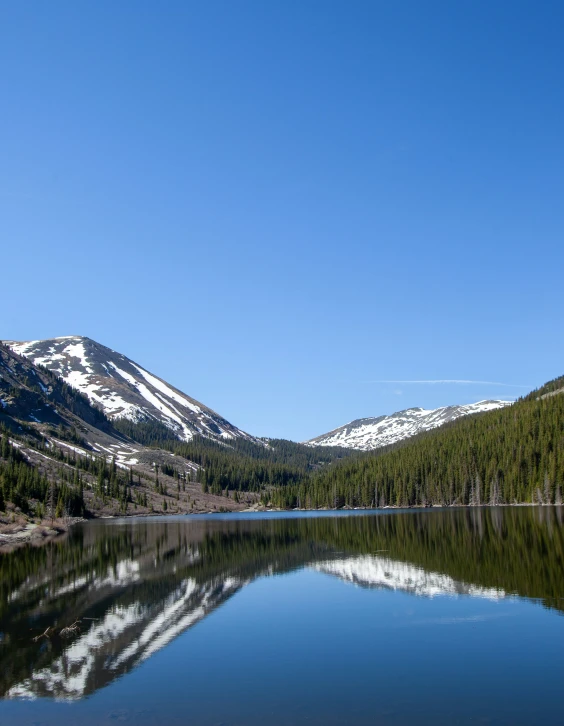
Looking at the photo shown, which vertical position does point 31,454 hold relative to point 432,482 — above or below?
above

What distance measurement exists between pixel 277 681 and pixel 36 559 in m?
52.1

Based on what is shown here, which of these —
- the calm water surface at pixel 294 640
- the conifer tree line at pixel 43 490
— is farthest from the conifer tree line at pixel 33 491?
the calm water surface at pixel 294 640

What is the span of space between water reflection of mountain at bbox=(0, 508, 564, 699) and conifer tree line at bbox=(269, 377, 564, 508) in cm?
6741

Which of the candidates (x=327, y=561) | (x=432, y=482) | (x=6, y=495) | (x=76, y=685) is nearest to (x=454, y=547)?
(x=327, y=561)

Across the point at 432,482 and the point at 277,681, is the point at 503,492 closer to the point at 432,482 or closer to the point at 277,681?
the point at 432,482

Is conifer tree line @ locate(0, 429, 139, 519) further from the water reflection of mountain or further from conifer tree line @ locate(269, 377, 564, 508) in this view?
conifer tree line @ locate(269, 377, 564, 508)

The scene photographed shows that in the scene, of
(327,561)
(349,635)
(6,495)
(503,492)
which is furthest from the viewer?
(503,492)

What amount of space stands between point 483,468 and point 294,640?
472 ft

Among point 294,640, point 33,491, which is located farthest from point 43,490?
point 294,640

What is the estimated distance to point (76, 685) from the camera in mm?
24344

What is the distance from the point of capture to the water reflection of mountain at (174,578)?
28.5 meters

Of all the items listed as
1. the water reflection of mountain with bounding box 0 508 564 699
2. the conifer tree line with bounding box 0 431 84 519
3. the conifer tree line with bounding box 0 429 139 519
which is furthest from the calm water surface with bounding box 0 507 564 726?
the conifer tree line with bounding box 0 429 139 519

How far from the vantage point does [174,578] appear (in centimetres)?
5109

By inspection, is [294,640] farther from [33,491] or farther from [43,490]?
[43,490]
